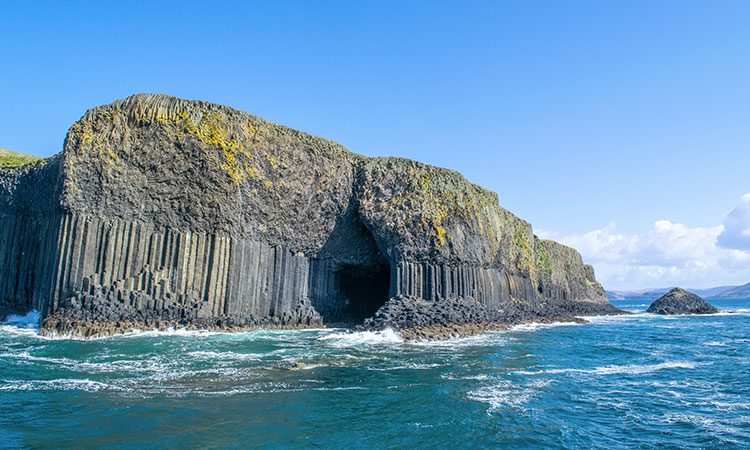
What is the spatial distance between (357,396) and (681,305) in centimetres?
6724

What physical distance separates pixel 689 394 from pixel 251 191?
75.8 ft

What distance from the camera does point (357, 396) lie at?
13180mm

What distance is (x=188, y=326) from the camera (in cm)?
2630

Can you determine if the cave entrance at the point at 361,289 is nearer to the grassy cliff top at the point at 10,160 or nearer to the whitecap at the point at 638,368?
the whitecap at the point at 638,368

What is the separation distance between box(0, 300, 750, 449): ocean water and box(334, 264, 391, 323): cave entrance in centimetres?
1378

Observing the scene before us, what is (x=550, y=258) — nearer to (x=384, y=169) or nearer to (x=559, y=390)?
(x=384, y=169)

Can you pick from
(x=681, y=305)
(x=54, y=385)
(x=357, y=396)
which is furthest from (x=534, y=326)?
(x=681, y=305)

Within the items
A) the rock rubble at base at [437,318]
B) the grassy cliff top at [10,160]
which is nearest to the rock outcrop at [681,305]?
the rock rubble at base at [437,318]

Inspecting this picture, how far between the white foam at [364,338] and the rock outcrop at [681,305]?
54.4 metres

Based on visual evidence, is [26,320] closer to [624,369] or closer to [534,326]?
[624,369]

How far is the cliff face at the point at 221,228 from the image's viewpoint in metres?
25.4

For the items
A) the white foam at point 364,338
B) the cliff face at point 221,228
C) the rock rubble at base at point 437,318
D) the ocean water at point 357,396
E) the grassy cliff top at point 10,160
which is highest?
the grassy cliff top at point 10,160

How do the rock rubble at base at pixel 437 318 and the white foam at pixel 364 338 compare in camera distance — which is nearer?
the white foam at pixel 364 338

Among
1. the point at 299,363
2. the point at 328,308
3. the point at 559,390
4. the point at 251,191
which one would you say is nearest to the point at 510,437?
the point at 559,390
